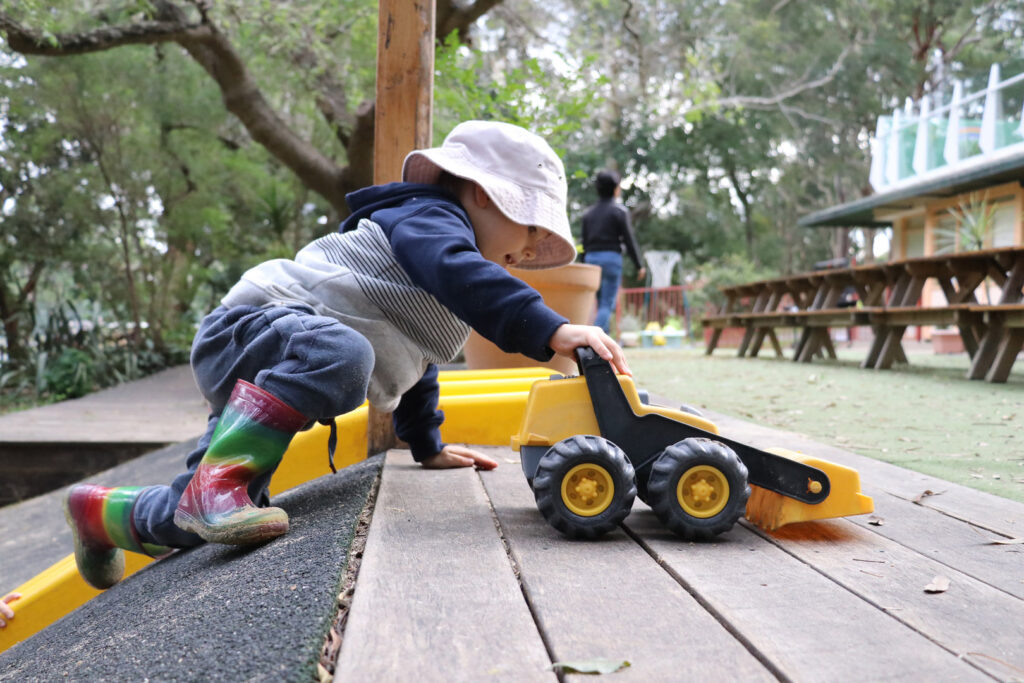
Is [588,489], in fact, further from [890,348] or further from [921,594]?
[890,348]

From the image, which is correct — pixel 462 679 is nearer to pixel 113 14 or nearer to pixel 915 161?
pixel 113 14

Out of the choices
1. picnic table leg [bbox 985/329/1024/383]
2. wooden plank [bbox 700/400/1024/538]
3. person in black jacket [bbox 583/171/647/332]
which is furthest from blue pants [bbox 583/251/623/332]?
wooden plank [bbox 700/400/1024/538]

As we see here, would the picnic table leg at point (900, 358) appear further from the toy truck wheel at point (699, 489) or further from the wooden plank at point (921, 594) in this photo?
the toy truck wheel at point (699, 489)

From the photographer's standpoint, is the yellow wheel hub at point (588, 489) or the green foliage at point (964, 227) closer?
the yellow wheel hub at point (588, 489)

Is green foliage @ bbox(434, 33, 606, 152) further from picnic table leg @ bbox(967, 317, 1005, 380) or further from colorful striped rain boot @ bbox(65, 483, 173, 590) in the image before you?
colorful striped rain boot @ bbox(65, 483, 173, 590)

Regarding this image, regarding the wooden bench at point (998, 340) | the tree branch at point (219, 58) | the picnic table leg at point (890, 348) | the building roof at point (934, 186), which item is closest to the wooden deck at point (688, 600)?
the wooden bench at point (998, 340)

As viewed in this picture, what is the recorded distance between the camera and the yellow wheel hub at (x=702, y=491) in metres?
1.50

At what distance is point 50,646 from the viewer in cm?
175

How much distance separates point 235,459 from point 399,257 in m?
0.52

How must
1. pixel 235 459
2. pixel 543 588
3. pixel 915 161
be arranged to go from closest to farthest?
pixel 543 588, pixel 235 459, pixel 915 161

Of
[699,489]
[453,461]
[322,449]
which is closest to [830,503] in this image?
[699,489]

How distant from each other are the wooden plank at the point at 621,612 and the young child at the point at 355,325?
38 cm

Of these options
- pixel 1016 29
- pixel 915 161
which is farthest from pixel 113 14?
pixel 1016 29

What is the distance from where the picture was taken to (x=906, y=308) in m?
→ 6.67
